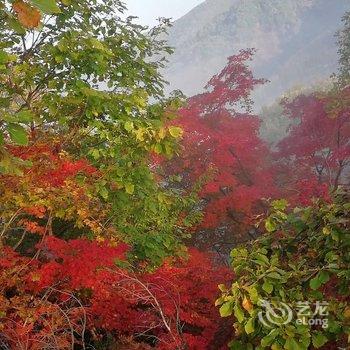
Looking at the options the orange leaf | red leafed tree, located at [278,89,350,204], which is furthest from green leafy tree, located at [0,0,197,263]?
red leafed tree, located at [278,89,350,204]

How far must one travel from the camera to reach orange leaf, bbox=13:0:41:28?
6.67ft

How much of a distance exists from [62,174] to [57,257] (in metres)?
1.49

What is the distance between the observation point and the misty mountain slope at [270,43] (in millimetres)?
90812

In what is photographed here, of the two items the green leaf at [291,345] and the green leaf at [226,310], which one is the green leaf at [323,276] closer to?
the green leaf at [291,345]

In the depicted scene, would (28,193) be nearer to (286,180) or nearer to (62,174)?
(62,174)

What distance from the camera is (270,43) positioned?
4562 inches

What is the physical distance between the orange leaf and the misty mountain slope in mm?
83547

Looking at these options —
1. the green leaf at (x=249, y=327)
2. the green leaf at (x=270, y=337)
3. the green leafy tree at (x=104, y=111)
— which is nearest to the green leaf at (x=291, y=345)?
the green leaf at (x=270, y=337)

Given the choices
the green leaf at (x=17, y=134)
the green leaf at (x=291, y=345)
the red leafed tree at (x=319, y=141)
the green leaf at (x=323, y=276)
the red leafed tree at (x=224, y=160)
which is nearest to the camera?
the green leaf at (x=17, y=134)

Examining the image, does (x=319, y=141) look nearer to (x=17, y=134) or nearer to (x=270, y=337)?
(x=270, y=337)

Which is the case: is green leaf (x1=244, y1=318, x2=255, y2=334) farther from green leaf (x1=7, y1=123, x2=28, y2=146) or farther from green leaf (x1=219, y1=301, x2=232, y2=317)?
green leaf (x1=7, y1=123, x2=28, y2=146)

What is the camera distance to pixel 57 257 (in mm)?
7047

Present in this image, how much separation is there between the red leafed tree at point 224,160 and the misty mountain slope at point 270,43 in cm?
6701

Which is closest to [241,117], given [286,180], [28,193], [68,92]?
[286,180]
